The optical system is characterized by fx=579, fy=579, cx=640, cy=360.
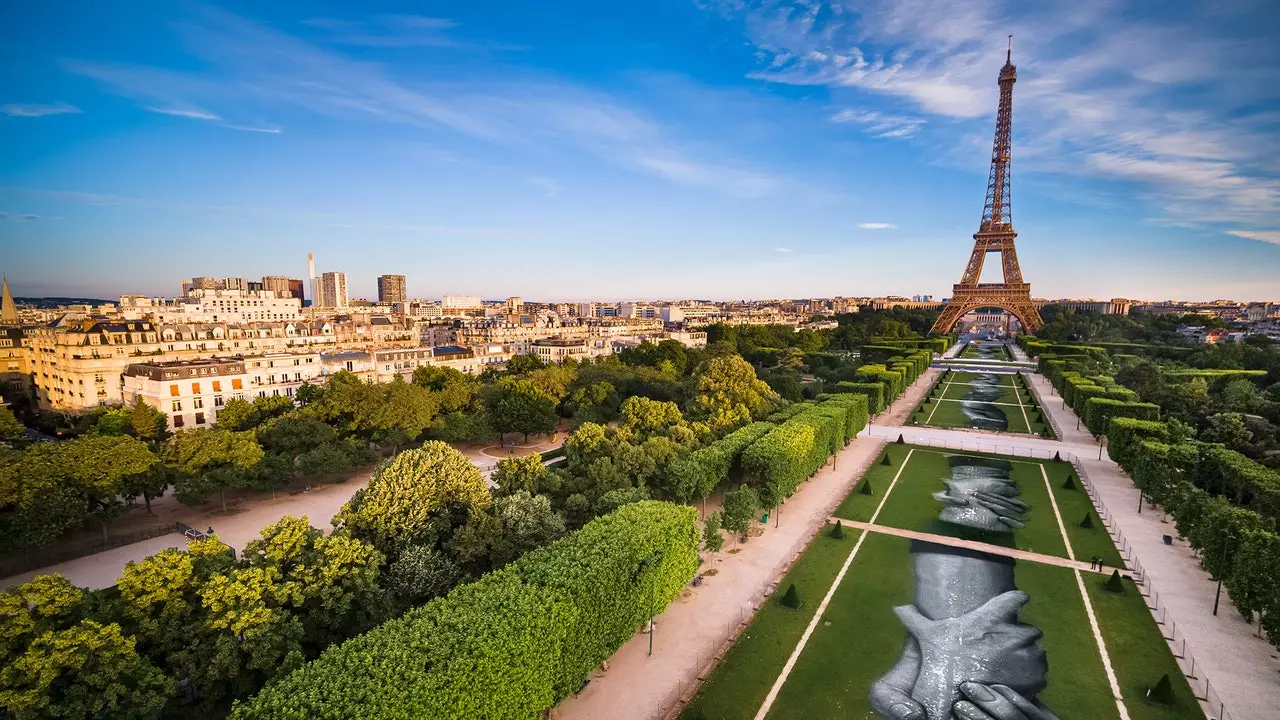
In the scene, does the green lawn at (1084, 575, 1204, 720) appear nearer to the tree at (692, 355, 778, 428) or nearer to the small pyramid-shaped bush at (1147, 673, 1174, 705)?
the small pyramid-shaped bush at (1147, 673, 1174, 705)

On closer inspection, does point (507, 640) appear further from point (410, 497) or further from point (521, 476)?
point (521, 476)

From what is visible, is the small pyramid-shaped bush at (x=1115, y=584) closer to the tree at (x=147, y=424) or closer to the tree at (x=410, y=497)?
the tree at (x=410, y=497)

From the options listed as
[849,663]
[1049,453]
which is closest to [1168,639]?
[849,663]

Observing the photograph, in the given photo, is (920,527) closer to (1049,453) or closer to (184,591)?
(1049,453)

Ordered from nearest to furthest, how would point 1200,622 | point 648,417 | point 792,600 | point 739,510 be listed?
point 1200,622 < point 792,600 < point 739,510 < point 648,417

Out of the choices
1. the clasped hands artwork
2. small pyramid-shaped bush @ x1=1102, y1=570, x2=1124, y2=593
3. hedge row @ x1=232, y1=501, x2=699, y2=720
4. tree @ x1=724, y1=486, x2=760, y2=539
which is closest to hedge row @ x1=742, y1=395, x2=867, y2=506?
tree @ x1=724, y1=486, x2=760, y2=539

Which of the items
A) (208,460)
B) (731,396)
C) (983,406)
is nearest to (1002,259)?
(983,406)
